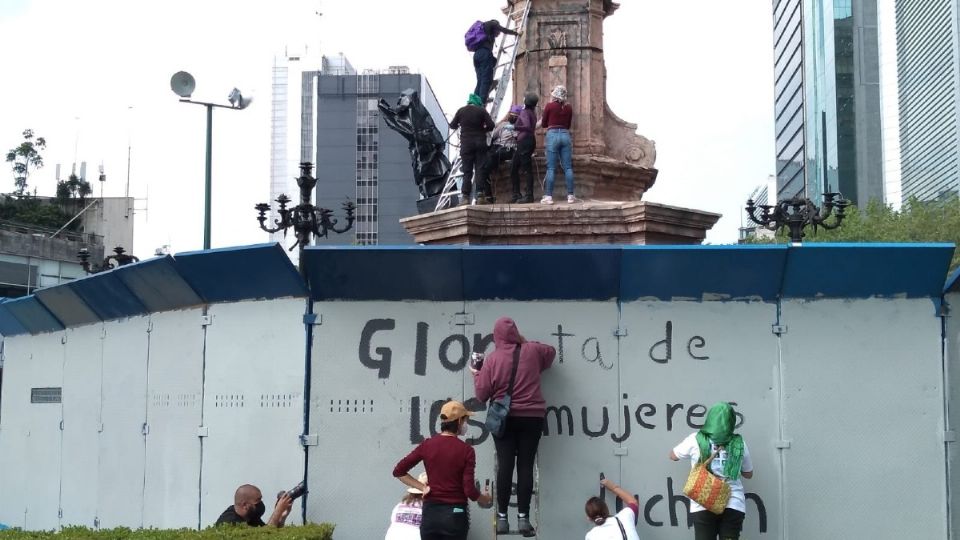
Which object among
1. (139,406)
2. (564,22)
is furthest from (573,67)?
(139,406)

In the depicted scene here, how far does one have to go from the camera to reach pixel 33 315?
14602mm

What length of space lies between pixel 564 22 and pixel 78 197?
65.0 m

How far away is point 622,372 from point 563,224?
3.82 m

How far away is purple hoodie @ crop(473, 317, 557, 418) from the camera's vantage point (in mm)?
9094

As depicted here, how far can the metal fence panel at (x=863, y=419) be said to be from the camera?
9.40 m

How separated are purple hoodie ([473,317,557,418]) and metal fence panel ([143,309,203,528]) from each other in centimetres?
287

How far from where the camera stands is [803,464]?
373 inches

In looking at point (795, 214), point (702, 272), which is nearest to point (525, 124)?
point (795, 214)

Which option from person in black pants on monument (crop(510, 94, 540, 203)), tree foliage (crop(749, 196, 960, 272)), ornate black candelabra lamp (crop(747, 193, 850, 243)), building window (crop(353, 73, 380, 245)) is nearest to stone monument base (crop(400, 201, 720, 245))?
person in black pants on monument (crop(510, 94, 540, 203))

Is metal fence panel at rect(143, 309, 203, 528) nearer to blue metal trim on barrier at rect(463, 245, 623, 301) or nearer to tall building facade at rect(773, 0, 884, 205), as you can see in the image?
blue metal trim on barrier at rect(463, 245, 623, 301)

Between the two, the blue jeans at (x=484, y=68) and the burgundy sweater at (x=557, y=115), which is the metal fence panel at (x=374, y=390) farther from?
the blue jeans at (x=484, y=68)

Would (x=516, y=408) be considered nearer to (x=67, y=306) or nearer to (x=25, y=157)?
(x=67, y=306)

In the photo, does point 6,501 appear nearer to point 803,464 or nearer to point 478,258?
point 478,258

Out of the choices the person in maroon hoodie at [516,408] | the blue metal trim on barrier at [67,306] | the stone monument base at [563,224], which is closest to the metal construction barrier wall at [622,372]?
the person in maroon hoodie at [516,408]
